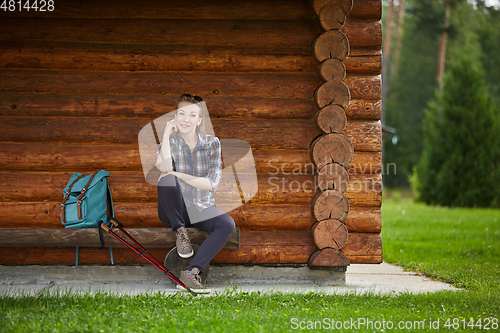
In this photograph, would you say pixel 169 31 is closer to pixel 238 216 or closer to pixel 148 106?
pixel 148 106

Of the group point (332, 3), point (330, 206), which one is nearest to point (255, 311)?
point (330, 206)

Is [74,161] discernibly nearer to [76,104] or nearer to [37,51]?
[76,104]

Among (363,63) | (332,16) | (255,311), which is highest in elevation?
(332,16)

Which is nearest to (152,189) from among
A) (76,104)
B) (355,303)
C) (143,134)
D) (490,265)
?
(143,134)

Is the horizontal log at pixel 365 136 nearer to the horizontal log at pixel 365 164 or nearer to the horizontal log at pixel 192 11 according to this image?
the horizontal log at pixel 365 164

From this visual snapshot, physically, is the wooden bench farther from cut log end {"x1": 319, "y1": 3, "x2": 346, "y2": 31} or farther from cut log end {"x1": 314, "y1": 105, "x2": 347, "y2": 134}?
cut log end {"x1": 319, "y1": 3, "x2": 346, "y2": 31}

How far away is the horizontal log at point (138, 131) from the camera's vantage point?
454 cm

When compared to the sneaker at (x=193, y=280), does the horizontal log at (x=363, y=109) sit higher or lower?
higher

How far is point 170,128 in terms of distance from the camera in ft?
13.5

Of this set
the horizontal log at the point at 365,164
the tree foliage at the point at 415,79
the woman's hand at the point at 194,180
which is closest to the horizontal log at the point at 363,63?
the horizontal log at the point at 365,164

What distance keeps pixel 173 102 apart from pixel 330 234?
7.45 feet

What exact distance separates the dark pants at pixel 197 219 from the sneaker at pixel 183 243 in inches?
2.3

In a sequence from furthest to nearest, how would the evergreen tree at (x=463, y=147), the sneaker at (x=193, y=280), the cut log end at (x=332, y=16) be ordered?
the evergreen tree at (x=463, y=147) < the cut log end at (x=332, y=16) < the sneaker at (x=193, y=280)

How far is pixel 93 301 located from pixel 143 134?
72.8 inches
